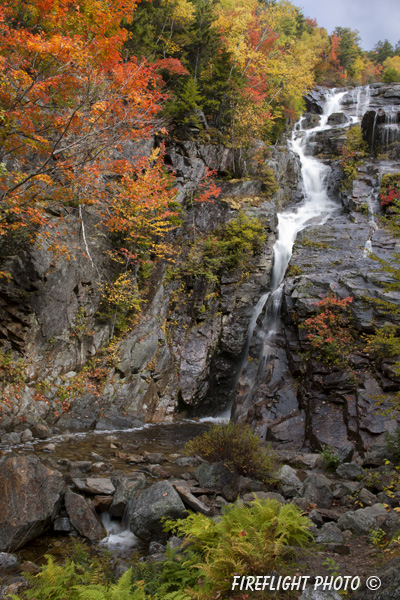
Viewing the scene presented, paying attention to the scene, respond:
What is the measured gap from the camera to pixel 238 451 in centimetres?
631

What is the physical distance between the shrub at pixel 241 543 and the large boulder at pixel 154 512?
37 cm

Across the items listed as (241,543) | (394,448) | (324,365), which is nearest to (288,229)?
(324,365)

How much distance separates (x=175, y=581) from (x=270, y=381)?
29.9 feet

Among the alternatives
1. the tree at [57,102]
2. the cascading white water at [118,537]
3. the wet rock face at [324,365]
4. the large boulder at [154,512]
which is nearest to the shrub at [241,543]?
the large boulder at [154,512]

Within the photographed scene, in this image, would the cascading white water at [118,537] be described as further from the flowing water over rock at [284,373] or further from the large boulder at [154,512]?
the large boulder at [154,512]

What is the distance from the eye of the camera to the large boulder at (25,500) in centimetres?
434

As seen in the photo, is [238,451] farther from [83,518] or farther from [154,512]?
[83,518]

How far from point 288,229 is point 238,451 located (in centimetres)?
1474

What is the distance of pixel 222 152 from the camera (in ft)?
68.3

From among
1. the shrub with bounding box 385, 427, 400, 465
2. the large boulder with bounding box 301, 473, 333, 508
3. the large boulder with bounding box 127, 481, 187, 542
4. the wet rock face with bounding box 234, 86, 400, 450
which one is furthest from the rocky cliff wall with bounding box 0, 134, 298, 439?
the shrub with bounding box 385, 427, 400, 465

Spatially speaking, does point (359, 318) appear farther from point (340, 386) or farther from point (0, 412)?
point (0, 412)

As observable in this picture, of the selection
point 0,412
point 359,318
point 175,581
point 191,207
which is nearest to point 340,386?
point 359,318

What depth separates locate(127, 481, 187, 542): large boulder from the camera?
4.78m

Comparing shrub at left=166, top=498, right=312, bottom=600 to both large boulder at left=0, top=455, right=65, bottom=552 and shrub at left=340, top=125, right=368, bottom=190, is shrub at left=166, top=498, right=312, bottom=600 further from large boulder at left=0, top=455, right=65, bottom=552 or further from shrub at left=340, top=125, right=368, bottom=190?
shrub at left=340, top=125, right=368, bottom=190
